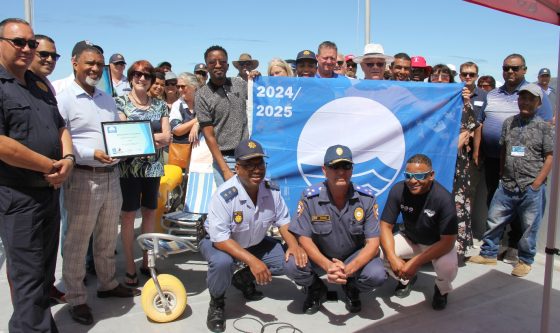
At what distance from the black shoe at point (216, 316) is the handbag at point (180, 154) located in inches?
91.4

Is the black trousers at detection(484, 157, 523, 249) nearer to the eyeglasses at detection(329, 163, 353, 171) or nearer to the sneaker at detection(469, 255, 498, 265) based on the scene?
the sneaker at detection(469, 255, 498, 265)

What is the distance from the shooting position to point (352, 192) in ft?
11.7

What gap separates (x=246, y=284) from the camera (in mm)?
3736

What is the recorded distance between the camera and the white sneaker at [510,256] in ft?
15.5

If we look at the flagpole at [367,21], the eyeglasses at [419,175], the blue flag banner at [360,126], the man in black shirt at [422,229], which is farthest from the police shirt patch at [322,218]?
the flagpole at [367,21]

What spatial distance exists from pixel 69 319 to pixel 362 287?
2164mm

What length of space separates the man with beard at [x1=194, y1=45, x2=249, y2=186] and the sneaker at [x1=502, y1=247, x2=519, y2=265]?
3.03m

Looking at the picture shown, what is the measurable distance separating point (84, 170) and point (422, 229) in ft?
8.59

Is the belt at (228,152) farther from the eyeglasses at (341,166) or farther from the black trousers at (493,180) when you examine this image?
the black trousers at (493,180)

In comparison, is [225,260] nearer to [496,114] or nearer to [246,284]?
[246,284]

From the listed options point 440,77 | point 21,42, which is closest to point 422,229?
point 440,77

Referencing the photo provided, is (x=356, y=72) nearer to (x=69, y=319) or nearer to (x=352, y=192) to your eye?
(x=352, y=192)

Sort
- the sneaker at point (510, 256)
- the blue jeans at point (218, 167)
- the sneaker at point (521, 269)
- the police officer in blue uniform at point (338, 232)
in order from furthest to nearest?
the sneaker at point (510, 256) → the sneaker at point (521, 269) → the blue jeans at point (218, 167) → the police officer in blue uniform at point (338, 232)

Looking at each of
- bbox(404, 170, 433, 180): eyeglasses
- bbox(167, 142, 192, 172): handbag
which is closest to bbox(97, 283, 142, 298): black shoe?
bbox(167, 142, 192, 172): handbag
